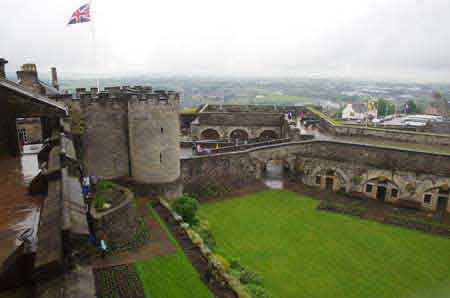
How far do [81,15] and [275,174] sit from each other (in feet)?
72.4

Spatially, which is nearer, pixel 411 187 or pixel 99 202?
pixel 99 202

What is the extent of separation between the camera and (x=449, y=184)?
2456 cm

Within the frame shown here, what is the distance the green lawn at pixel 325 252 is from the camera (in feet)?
53.8

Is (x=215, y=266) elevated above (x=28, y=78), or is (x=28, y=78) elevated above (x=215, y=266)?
(x=28, y=78)

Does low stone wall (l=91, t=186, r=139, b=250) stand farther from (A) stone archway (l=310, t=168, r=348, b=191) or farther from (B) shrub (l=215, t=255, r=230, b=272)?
(A) stone archway (l=310, t=168, r=348, b=191)

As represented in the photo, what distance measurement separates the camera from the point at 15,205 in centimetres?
631

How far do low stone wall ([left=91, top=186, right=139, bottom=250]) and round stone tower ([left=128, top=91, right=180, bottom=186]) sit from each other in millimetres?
4506

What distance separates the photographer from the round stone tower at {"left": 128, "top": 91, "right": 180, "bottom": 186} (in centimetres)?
2166

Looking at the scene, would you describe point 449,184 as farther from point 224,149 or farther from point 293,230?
point 224,149

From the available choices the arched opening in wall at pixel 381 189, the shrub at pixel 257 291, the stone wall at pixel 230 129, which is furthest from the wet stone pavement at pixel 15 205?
the stone wall at pixel 230 129

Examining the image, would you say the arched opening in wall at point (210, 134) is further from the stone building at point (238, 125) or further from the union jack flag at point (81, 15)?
the union jack flag at point (81, 15)

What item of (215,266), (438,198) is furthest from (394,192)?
(215,266)

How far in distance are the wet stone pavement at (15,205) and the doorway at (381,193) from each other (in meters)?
26.5

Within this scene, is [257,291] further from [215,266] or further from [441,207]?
[441,207]
